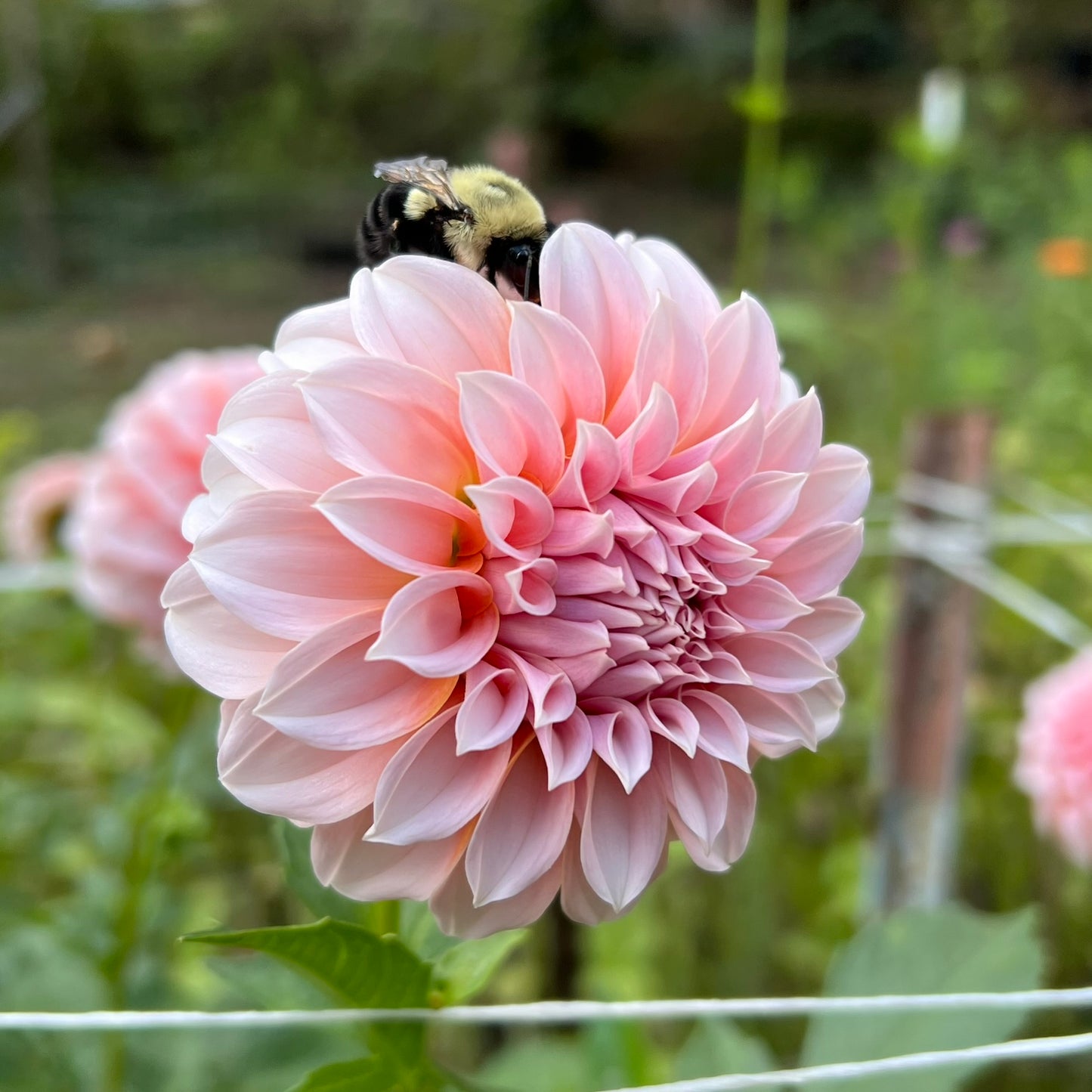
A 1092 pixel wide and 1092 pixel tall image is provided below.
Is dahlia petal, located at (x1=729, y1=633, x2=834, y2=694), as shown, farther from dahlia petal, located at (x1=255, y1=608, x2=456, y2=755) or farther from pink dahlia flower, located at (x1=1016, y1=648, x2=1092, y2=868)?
pink dahlia flower, located at (x1=1016, y1=648, x2=1092, y2=868)

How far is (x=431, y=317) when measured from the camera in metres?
0.36

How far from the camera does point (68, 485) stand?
4.12ft

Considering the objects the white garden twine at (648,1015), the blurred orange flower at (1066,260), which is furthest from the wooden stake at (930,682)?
the blurred orange flower at (1066,260)

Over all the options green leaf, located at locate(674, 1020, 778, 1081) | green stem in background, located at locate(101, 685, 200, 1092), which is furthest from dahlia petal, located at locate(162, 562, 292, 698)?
green leaf, located at locate(674, 1020, 778, 1081)

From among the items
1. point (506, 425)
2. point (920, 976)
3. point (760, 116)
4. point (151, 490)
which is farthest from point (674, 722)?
point (760, 116)

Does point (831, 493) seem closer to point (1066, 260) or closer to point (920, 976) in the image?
point (920, 976)

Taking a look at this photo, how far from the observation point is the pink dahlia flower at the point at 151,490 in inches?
32.3

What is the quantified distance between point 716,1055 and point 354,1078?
1.21ft

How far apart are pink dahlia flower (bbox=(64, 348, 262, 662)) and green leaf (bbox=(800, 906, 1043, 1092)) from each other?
59 cm

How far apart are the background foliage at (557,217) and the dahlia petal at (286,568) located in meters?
0.13

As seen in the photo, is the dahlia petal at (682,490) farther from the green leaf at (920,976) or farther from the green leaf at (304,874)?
the green leaf at (920,976)

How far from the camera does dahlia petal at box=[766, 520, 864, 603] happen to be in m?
0.38

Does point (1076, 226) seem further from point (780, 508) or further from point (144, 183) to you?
point (144, 183)

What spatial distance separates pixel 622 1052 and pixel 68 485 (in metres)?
0.95
